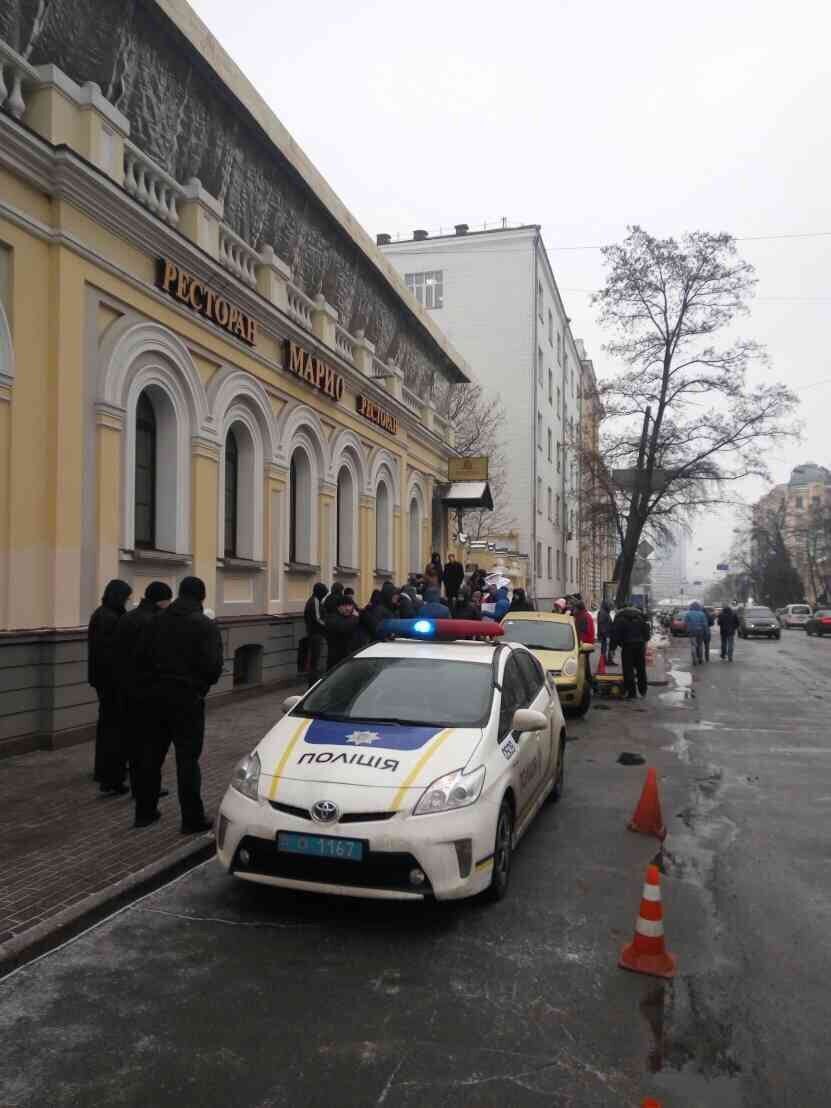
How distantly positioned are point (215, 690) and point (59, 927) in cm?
821

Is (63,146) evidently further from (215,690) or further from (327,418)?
(327,418)

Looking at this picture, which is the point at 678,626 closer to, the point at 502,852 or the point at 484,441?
the point at 484,441

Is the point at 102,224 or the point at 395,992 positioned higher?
the point at 102,224

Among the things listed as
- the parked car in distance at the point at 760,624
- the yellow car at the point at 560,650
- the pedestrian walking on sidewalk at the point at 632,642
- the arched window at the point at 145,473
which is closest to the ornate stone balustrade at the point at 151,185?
the arched window at the point at 145,473

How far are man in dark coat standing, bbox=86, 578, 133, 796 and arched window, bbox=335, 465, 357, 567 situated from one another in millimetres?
11448

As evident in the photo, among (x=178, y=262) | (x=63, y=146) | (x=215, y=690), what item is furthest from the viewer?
(x=215, y=690)

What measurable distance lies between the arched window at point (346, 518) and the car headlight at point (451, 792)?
14.1 meters

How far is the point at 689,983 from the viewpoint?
423cm

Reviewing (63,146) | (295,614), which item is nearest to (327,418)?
(295,614)

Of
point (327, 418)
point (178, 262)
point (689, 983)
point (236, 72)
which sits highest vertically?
point (236, 72)

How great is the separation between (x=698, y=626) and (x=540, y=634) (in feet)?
38.5

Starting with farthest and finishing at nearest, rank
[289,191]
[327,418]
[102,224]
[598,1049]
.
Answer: [327,418]
[289,191]
[102,224]
[598,1049]

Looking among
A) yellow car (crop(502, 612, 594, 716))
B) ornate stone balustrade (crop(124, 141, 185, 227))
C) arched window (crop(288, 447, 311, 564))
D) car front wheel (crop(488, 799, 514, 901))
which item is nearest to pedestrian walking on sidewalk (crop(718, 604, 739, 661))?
yellow car (crop(502, 612, 594, 716))

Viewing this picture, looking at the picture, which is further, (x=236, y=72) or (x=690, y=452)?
(x=690, y=452)
